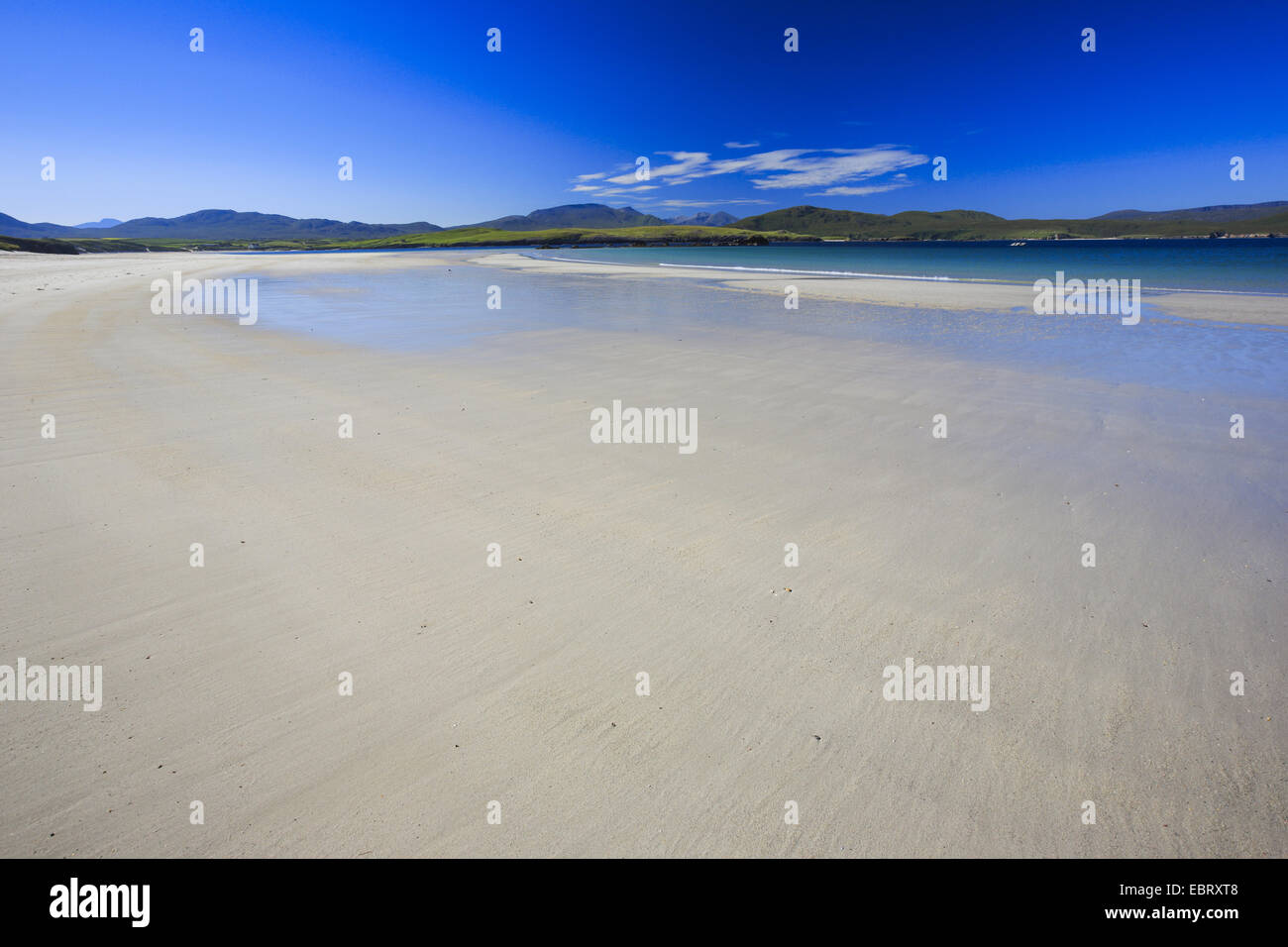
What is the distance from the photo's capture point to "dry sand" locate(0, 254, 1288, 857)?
268 centimetres

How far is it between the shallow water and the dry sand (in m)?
4.51

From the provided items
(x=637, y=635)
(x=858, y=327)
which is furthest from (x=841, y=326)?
(x=637, y=635)

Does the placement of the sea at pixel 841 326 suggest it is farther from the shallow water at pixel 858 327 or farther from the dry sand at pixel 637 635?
the dry sand at pixel 637 635

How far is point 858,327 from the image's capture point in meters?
17.0

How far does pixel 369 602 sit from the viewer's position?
4129mm

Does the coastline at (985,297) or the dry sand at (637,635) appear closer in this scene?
the dry sand at (637,635)

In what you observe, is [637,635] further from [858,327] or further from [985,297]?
[985,297]

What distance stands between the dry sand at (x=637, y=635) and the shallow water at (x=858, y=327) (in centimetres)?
451

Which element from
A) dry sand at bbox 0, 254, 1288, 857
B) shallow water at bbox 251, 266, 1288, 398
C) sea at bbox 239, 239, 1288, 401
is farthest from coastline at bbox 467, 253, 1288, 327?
dry sand at bbox 0, 254, 1288, 857

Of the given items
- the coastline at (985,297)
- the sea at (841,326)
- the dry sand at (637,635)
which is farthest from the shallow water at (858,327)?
the dry sand at (637,635)

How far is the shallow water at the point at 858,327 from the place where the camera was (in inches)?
459

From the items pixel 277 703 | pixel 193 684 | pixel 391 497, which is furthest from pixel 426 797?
pixel 391 497
